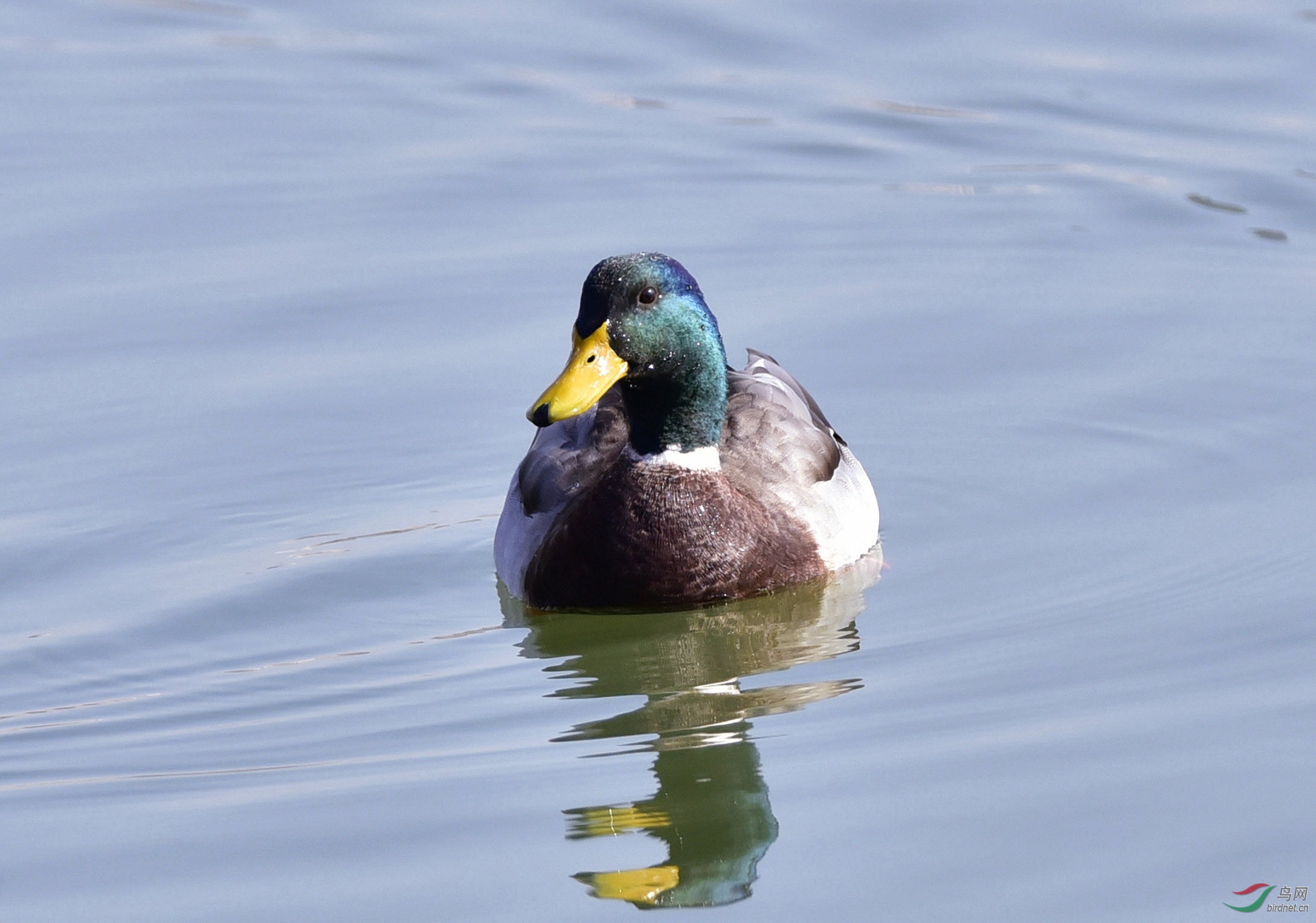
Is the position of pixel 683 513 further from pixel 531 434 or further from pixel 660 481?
pixel 531 434

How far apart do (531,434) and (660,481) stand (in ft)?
5.88

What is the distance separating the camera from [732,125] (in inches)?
494

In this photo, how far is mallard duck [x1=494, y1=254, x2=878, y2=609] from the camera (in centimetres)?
686

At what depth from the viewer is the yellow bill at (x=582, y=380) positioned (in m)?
6.59

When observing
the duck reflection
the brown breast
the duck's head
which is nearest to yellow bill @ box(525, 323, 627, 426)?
the duck's head

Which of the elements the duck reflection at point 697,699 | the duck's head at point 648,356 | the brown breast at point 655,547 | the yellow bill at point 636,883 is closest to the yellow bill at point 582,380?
the duck's head at point 648,356

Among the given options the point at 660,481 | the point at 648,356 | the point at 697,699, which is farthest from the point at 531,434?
the point at 697,699

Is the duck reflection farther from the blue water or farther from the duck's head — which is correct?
the duck's head

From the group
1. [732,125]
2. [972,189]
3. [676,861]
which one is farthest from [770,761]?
[732,125]

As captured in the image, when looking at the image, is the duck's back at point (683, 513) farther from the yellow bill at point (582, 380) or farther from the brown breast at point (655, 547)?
the yellow bill at point (582, 380)

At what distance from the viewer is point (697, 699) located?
6.44 meters

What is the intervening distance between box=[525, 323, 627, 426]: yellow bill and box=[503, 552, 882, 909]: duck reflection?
853mm

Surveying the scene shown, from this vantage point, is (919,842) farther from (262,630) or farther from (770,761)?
(262,630)

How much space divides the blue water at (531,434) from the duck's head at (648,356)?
0.72 metres
